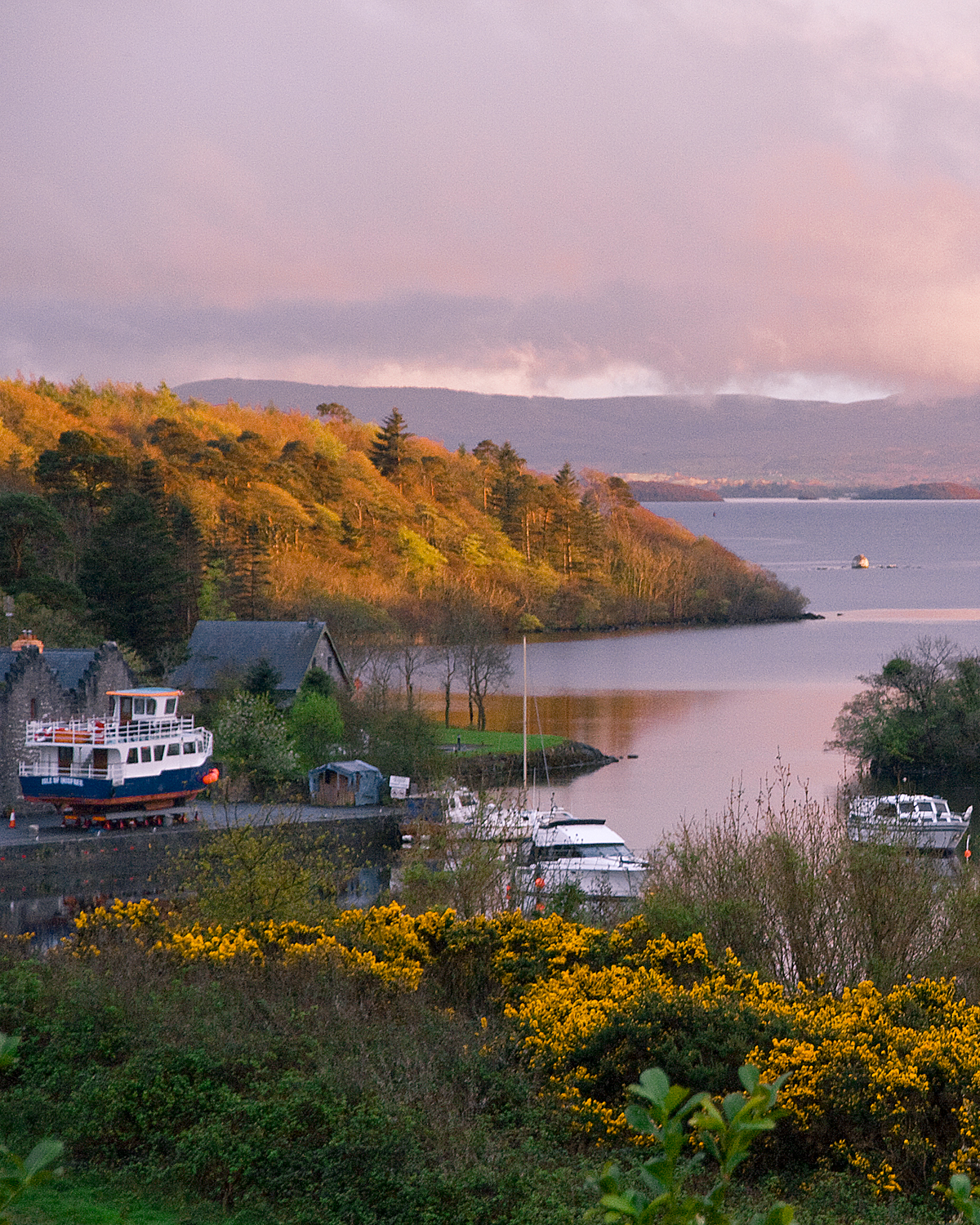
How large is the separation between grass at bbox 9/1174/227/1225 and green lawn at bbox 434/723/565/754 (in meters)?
30.2

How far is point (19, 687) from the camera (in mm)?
29375

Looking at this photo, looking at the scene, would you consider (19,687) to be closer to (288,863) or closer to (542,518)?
(288,863)

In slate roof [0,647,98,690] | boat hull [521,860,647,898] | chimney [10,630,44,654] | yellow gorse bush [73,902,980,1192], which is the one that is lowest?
boat hull [521,860,647,898]

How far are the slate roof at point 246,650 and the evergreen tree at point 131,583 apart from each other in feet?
7.34

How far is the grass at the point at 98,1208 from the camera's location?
22.6 ft

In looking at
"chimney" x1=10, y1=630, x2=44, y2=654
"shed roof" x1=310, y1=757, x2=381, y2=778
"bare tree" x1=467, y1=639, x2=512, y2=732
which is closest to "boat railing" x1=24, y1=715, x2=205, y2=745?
"chimney" x1=10, y1=630, x2=44, y2=654

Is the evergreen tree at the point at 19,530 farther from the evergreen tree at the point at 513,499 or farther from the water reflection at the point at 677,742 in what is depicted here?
the evergreen tree at the point at 513,499

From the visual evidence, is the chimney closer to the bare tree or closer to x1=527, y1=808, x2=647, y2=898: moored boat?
x1=527, y1=808, x2=647, y2=898: moored boat

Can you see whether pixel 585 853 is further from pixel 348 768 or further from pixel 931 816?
pixel 931 816

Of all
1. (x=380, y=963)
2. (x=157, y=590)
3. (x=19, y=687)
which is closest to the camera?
(x=380, y=963)

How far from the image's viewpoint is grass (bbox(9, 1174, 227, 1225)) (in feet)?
22.6

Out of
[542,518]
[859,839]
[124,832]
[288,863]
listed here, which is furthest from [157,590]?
[542,518]

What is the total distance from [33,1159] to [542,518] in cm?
9868

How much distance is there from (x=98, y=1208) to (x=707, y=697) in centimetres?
4720
